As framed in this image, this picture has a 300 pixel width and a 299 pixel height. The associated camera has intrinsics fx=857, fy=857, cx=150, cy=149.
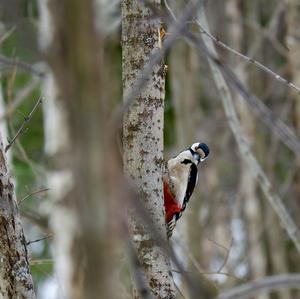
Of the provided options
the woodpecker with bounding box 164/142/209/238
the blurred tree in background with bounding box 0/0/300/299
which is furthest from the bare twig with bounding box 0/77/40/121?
the woodpecker with bounding box 164/142/209/238

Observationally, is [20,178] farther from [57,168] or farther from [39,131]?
[57,168]

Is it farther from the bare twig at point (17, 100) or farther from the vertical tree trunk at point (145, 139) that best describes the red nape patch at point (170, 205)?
the vertical tree trunk at point (145, 139)

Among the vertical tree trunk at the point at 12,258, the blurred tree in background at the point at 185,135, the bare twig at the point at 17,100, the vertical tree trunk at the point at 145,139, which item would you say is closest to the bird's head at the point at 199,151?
the blurred tree in background at the point at 185,135

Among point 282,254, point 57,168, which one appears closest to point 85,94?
point 57,168

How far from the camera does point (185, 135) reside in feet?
28.6

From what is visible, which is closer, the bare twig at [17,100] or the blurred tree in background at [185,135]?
the blurred tree in background at [185,135]

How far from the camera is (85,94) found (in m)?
1.33

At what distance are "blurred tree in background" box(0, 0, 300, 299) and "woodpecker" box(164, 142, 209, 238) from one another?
0.97ft

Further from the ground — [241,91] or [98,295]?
[241,91]

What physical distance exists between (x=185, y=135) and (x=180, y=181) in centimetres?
417

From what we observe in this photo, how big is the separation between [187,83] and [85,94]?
7.73m

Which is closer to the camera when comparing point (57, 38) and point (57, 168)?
point (57, 38)

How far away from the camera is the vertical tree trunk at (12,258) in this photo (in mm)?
2699

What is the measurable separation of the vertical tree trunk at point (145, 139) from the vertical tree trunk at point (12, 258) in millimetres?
369
